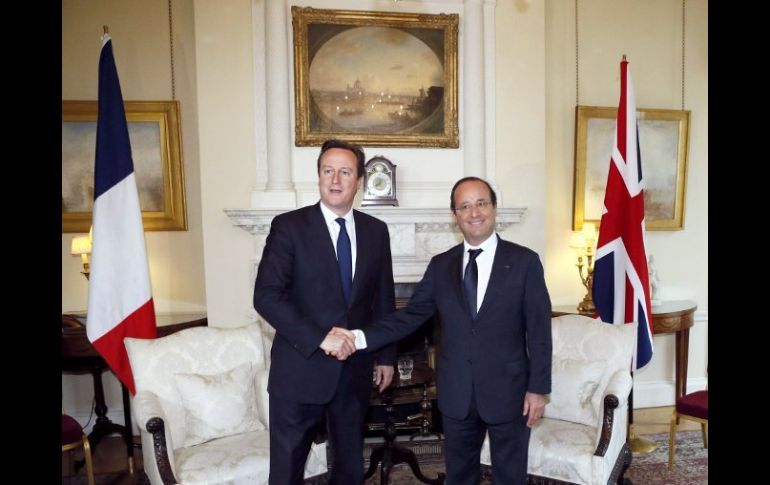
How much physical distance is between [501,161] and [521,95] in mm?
569

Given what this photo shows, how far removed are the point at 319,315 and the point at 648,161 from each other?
3.93m

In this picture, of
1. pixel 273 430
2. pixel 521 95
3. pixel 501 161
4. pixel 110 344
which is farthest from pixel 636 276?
pixel 110 344

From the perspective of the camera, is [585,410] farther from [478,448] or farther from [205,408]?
[205,408]

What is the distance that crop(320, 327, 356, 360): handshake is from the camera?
77.2 inches

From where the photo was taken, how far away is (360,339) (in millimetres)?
2080

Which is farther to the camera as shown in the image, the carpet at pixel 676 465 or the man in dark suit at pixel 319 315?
the carpet at pixel 676 465

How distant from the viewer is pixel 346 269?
2.12m

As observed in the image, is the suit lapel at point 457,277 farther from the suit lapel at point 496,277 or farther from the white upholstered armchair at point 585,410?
the white upholstered armchair at point 585,410

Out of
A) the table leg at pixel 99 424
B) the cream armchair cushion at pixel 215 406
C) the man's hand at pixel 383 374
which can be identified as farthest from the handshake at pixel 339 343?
the table leg at pixel 99 424

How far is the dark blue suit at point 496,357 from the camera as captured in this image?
2.09 metres

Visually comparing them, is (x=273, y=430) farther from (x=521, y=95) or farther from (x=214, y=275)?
(x=521, y=95)

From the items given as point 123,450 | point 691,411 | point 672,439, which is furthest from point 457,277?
point 123,450

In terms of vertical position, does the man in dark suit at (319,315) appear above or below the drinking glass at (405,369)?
above

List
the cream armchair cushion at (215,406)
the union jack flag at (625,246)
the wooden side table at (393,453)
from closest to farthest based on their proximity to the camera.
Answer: the cream armchair cushion at (215,406)
the wooden side table at (393,453)
the union jack flag at (625,246)
